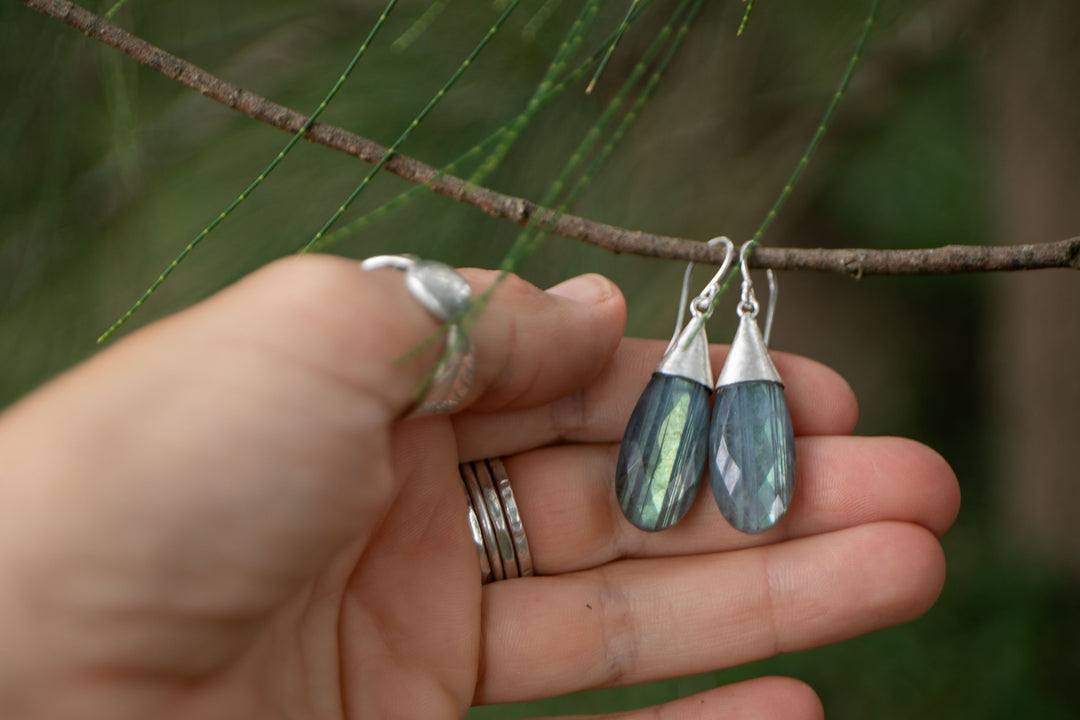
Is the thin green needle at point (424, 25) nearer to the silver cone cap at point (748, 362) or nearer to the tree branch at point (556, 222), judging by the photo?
the tree branch at point (556, 222)

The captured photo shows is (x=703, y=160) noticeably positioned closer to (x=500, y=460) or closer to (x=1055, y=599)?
(x=500, y=460)

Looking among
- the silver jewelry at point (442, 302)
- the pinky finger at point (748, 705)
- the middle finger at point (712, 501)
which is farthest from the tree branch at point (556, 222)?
the pinky finger at point (748, 705)

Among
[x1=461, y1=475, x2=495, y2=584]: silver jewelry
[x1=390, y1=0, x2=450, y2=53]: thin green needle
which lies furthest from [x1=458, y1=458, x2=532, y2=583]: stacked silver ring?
[x1=390, y1=0, x2=450, y2=53]: thin green needle

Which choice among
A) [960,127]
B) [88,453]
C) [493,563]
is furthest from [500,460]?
[960,127]

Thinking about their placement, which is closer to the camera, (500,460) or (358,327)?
(358,327)

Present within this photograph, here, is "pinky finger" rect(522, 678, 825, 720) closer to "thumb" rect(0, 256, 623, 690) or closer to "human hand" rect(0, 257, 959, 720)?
"human hand" rect(0, 257, 959, 720)

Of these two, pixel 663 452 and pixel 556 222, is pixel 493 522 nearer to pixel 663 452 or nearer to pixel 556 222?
pixel 663 452

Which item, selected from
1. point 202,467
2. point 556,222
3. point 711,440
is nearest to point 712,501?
point 711,440
